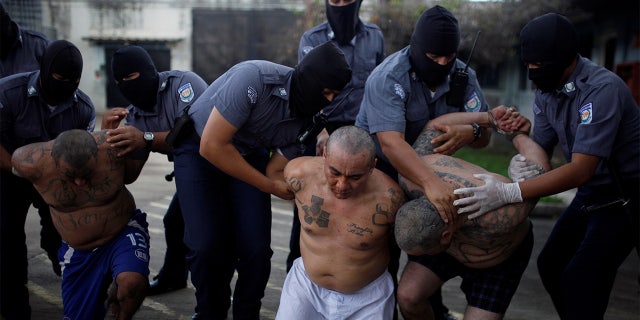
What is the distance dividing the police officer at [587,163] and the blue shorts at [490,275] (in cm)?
29

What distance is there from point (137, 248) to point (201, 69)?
1806 centimetres

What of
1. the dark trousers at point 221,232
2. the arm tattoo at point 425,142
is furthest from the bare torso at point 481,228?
the dark trousers at point 221,232

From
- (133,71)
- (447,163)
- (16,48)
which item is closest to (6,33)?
(16,48)

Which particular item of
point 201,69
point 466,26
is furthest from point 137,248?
point 201,69

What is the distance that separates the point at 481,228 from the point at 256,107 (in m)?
1.39

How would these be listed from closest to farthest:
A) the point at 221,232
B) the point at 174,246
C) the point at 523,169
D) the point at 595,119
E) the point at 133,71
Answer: the point at 595,119 < the point at 523,169 < the point at 221,232 < the point at 133,71 < the point at 174,246

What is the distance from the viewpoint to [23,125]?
3.96 metres

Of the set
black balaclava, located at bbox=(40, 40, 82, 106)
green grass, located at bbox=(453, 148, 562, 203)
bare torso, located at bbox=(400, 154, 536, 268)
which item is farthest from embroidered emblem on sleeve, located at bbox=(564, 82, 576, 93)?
green grass, located at bbox=(453, 148, 562, 203)

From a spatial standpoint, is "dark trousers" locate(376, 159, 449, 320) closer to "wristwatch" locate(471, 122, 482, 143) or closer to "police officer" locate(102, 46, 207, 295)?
"wristwatch" locate(471, 122, 482, 143)

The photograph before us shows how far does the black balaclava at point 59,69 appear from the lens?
3803mm

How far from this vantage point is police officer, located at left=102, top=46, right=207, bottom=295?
377cm

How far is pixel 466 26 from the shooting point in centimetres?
1237

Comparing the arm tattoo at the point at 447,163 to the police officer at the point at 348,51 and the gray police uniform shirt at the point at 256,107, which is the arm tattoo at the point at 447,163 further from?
the police officer at the point at 348,51

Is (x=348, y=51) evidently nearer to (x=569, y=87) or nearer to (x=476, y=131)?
(x=476, y=131)
